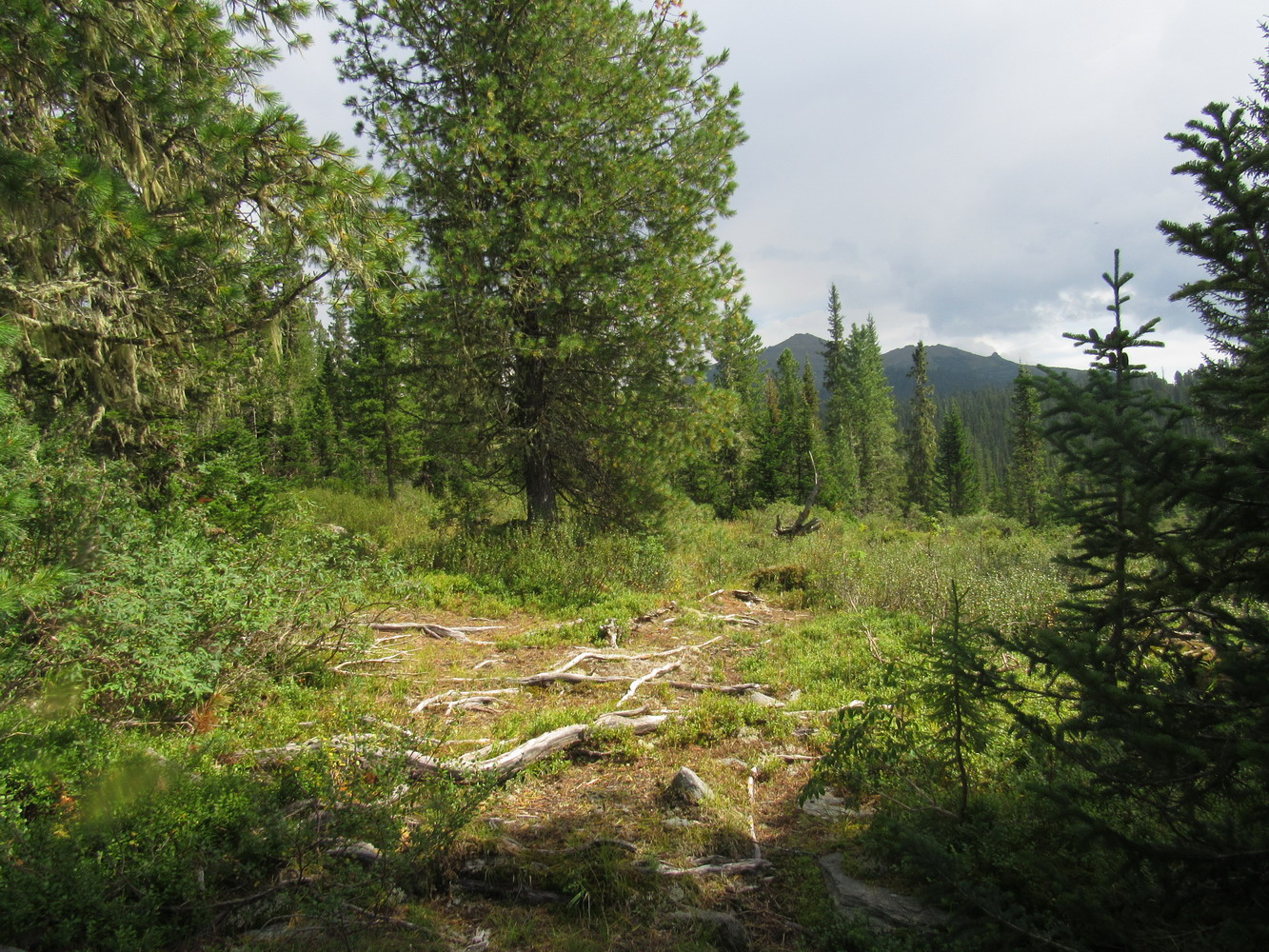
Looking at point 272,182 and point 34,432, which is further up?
point 272,182

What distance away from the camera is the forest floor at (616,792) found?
8.84ft

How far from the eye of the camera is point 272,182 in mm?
4230

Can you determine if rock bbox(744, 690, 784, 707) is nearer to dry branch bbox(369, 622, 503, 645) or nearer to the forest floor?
the forest floor

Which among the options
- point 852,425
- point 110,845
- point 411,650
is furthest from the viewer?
point 852,425

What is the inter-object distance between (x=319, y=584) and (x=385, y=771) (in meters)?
2.40

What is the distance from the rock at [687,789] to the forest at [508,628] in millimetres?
41

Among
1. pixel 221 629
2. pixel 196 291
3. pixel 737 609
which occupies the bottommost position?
pixel 737 609

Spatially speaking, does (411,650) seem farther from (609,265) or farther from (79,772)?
(609,265)

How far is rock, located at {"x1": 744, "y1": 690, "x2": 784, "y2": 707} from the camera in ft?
16.9

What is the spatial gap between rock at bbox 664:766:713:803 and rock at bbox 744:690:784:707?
1469mm

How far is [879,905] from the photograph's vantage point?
2623mm

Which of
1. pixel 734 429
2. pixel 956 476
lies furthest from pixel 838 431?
pixel 734 429

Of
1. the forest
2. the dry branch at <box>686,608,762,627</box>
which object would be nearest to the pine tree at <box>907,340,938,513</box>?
the forest

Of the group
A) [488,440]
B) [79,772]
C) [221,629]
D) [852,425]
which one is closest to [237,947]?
[79,772]
